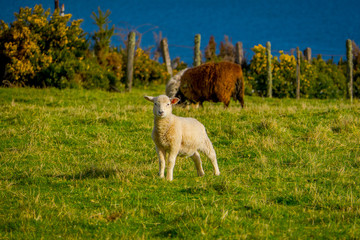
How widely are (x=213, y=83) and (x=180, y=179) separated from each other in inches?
284

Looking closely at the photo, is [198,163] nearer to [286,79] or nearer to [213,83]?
[213,83]

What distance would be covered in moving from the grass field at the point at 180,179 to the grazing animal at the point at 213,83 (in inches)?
71.6

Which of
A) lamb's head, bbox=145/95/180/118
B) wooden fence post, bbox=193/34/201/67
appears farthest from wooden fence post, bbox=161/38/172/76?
lamb's head, bbox=145/95/180/118

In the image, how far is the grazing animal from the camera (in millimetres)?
12961

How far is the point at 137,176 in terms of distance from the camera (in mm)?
6020

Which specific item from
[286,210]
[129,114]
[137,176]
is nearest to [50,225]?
[137,176]

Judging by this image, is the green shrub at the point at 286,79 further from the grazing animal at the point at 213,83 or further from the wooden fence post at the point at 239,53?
the grazing animal at the point at 213,83

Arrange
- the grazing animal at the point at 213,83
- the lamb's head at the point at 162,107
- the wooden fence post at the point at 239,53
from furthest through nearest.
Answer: the wooden fence post at the point at 239,53 < the grazing animal at the point at 213,83 < the lamb's head at the point at 162,107

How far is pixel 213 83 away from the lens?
42.5ft

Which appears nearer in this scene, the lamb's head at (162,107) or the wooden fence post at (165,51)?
the lamb's head at (162,107)

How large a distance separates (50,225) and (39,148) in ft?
13.9

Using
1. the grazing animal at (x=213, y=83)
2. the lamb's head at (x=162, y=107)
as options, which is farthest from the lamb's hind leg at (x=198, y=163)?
the grazing animal at (x=213, y=83)

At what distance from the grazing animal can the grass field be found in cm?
182

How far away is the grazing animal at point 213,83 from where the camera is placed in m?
13.0
